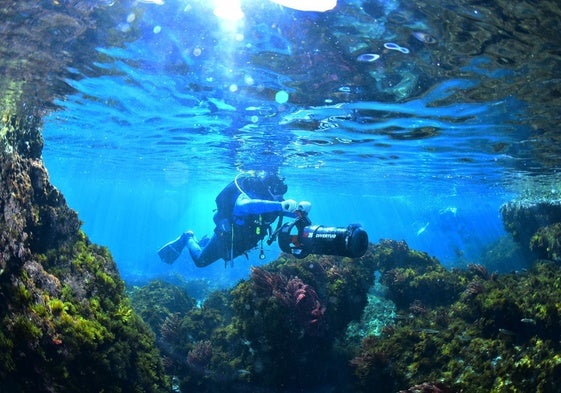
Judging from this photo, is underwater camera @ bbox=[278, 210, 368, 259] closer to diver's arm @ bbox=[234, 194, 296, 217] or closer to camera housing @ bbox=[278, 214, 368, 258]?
camera housing @ bbox=[278, 214, 368, 258]

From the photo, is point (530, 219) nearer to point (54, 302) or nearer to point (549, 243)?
point (549, 243)

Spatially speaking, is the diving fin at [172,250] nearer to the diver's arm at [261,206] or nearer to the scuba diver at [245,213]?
the scuba diver at [245,213]

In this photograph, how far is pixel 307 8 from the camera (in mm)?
6684

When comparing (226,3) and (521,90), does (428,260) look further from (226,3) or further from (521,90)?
(226,3)

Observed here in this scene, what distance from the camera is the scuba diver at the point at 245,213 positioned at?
802cm

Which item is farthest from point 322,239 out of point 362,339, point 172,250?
point 172,250

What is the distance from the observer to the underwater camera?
6.82 metres

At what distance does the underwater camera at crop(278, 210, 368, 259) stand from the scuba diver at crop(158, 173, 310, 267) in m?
0.35

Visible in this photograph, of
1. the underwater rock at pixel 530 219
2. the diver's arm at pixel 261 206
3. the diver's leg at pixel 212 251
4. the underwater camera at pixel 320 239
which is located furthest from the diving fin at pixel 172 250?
the underwater rock at pixel 530 219

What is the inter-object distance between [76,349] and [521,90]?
11975 millimetres

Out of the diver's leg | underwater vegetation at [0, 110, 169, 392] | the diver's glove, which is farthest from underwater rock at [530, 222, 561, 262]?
underwater vegetation at [0, 110, 169, 392]

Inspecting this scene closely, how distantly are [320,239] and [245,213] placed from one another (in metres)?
2.19

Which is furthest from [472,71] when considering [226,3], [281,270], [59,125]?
[59,125]

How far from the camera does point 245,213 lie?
843 cm
